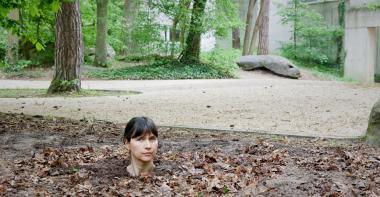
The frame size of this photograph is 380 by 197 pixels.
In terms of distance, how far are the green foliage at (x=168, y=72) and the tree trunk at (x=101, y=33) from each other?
148 cm

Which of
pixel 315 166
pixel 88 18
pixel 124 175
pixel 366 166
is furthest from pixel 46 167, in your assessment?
pixel 88 18

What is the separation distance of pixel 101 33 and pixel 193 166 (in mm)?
20242

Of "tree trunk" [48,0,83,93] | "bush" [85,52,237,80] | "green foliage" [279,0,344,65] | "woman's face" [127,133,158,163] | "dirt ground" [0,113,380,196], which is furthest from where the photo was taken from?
"green foliage" [279,0,344,65]

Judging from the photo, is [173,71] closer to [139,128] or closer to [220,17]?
[220,17]

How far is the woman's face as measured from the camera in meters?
4.50

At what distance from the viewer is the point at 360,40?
21.8 metres

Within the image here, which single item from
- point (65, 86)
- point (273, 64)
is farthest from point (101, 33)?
point (65, 86)

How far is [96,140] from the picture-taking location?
21.2 ft

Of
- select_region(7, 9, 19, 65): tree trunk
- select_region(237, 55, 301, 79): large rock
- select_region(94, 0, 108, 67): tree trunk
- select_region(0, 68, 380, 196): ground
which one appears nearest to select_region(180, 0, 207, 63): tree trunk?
select_region(237, 55, 301, 79): large rock

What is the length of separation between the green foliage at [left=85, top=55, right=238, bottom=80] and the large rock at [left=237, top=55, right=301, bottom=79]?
2174 mm

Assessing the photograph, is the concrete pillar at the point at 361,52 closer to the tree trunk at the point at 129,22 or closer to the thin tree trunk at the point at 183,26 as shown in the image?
the thin tree trunk at the point at 183,26

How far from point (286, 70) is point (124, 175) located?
66.1 ft

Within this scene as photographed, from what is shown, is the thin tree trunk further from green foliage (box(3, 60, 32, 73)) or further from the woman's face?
the woman's face

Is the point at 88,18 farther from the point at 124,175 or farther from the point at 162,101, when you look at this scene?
the point at 124,175
